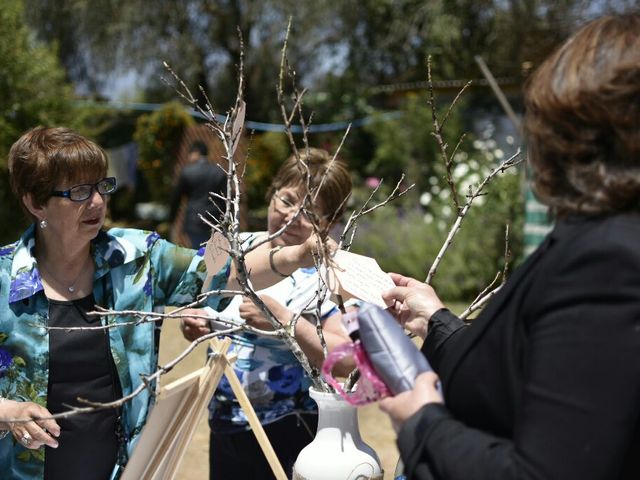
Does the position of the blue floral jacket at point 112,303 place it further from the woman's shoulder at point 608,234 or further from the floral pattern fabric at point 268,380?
the woman's shoulder at point 608,234

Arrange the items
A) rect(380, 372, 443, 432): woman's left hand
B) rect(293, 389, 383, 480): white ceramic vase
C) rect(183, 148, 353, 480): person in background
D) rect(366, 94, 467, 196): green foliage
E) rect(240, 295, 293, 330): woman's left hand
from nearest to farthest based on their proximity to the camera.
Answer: rect(380, 372, 443, 432): woman's left hand
rect(293, 389, 383, 480): white ceramic vase
rect(240, 295, 293, 330): woman's left hand
rect(183, 148, 353, 480): person in background
rect(366, 94, 467, 196): green foliage

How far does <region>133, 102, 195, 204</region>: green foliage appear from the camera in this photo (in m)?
12.0

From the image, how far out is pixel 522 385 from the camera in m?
1.07

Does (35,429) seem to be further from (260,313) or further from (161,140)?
(161,140)

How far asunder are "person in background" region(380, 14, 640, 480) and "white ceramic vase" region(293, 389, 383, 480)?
15.1 inches

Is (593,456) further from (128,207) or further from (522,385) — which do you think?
(128,207)

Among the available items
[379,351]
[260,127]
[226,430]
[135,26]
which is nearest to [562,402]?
[379,351]

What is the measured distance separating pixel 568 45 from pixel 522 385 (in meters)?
0.46

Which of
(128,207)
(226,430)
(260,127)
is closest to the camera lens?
(226,430)

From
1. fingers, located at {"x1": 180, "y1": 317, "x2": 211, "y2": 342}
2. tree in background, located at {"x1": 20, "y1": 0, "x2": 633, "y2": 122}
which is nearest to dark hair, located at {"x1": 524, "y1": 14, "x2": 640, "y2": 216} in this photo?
fingers, located at {"x1": 180, "y1": 317, "x2": 211, "y2": 342}

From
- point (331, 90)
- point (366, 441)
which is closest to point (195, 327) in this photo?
point (366, 441)

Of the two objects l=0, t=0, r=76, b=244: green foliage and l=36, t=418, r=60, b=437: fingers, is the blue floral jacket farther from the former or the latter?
l=0, t=0, r=76, b=244: green foliage

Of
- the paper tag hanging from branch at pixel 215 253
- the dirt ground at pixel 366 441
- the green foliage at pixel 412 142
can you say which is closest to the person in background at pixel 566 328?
the paper tag hanging from branch at pixel 215 253

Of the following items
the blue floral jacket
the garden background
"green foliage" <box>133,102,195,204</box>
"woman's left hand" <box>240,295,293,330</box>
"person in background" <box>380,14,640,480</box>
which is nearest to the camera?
"person in background" <box>380,14,640,480</box>
